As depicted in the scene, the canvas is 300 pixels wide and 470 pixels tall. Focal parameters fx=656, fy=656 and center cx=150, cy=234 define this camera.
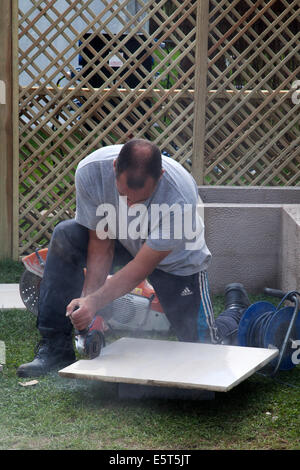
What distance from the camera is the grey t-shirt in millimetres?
2557

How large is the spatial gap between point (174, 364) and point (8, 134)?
111 inches

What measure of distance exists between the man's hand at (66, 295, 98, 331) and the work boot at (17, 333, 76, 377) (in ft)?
1.50

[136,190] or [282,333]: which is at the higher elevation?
[136,190]

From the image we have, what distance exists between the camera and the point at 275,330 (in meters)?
2.91

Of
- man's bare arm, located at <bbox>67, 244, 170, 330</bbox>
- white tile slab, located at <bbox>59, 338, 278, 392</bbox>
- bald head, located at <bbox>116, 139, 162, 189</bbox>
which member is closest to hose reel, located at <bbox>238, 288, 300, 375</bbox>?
white tile slab, located at <bbox>59, 338, 278, 392</bbox>

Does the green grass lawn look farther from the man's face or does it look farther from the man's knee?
the man's face

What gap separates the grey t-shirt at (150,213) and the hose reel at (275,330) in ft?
1.19

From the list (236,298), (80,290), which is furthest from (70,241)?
(236,298)

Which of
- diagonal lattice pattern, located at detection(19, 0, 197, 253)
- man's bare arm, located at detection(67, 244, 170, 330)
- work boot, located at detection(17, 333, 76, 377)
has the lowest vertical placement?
work boot, located at detection(17, 333, 76, 377)

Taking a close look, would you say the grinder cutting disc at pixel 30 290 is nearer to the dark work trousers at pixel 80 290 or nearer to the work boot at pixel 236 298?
the dark work trousers at pixel 80 290

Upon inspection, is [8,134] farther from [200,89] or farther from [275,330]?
[275,330]

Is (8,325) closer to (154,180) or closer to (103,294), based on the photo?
(103,294)

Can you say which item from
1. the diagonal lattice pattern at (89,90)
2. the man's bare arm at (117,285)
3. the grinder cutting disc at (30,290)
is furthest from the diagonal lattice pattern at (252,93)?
the man's bare arm at (117,285)

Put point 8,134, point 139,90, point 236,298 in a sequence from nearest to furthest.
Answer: point 236,298 → point 8,134 → point 139,90
